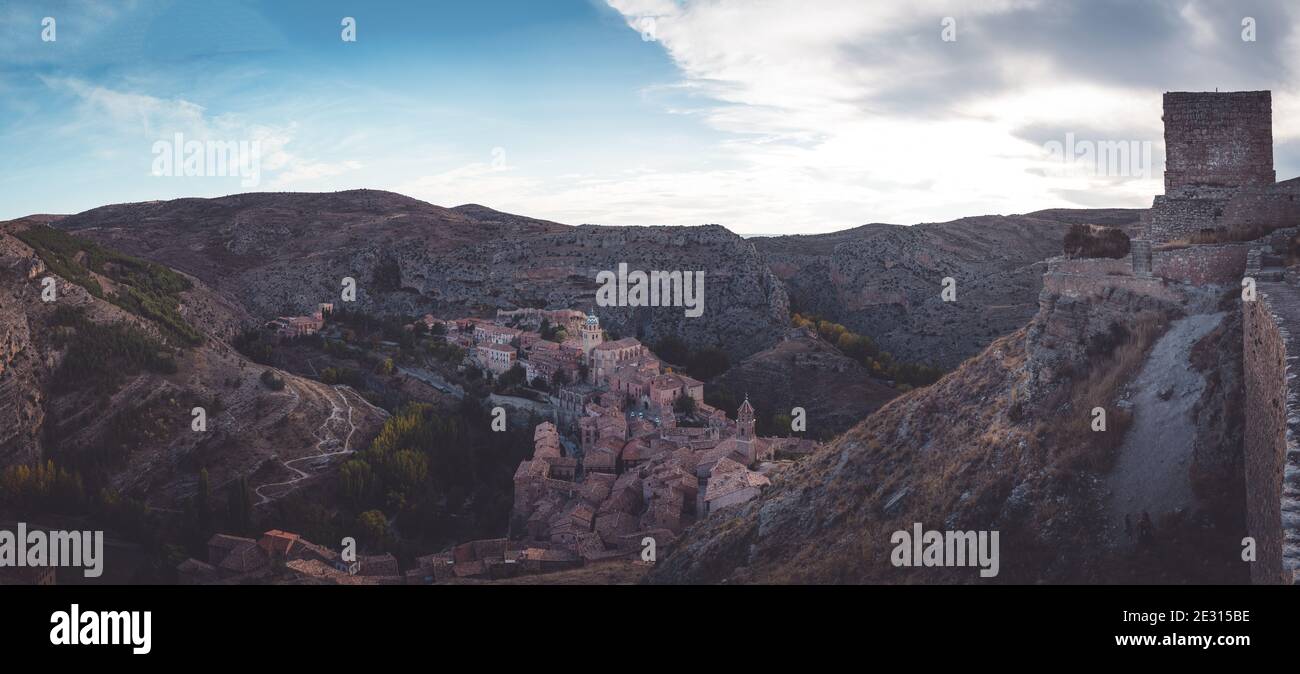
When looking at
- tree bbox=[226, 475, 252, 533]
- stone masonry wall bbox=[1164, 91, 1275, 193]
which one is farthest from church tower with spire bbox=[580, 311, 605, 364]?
stone masonry wall bbox=[1164, 91, 1275, 193]

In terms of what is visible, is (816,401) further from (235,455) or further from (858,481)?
(858,481)

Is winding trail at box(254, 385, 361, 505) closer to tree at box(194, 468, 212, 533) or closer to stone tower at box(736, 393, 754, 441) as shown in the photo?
tree at box(194, 468, 212, 533)

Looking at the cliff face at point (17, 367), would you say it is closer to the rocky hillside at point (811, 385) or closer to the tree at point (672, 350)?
the rocky hillside at point (811, 385)

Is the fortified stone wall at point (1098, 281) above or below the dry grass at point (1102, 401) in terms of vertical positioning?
above

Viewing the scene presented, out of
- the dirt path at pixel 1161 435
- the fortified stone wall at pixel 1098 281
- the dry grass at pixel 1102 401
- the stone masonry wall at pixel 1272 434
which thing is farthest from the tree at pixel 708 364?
the stone masonry wall at pixel 1272 434

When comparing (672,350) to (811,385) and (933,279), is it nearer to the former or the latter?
(811,385)

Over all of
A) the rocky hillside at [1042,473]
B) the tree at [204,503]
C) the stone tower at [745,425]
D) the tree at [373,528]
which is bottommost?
the tree at [373,528]

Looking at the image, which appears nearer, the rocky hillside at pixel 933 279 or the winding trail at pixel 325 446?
the winding trail at pixel 325 446
